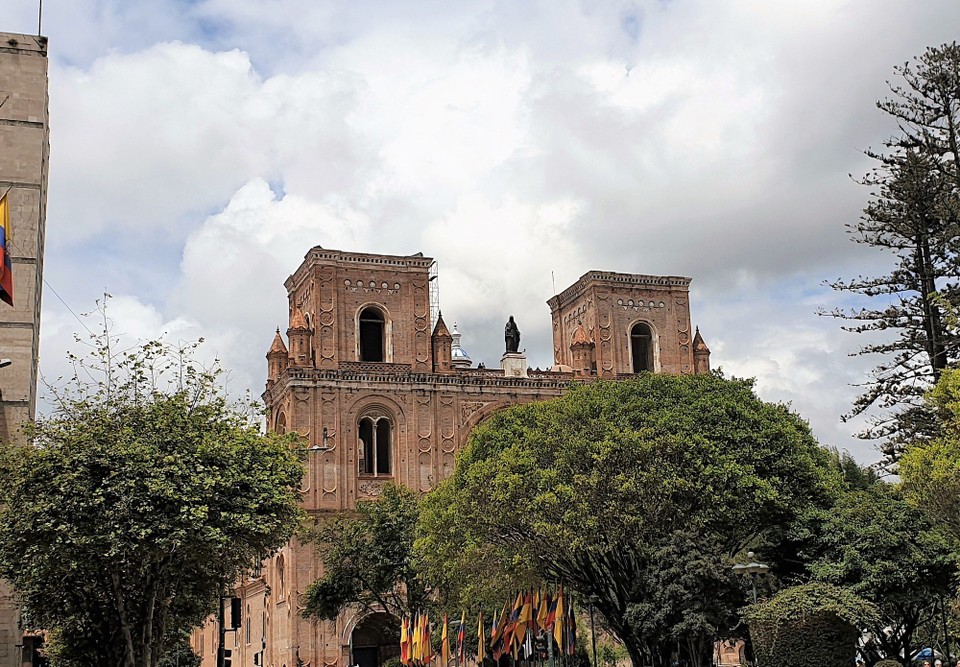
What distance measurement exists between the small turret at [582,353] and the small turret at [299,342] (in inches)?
517

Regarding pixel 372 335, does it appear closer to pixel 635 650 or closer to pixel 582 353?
pixel 582 353

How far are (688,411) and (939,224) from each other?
10098 millimetres

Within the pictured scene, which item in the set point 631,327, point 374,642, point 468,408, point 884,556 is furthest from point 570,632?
point 631,327

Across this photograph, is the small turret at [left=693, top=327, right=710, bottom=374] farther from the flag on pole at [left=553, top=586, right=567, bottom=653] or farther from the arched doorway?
the flag on pole at [left=553, top=586, right=567, bottom=653]

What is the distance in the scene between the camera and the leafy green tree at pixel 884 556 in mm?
31281

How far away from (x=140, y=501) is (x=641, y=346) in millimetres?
40829

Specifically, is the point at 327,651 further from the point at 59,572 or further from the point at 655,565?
the point at 59,572

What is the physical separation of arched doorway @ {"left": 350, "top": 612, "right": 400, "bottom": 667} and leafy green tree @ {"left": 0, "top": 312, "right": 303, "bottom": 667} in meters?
25.4

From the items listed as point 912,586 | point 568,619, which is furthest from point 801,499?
point 568,619

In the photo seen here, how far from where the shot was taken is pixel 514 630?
37938mm

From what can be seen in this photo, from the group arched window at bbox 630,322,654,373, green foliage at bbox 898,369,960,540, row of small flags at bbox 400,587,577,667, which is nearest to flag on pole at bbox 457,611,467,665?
row of small flags at bbox 400,587,577,667

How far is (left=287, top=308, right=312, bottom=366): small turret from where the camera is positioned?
54.0 metres

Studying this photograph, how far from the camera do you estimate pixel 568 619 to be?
38500 millimetres

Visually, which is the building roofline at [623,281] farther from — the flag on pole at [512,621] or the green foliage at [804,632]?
the green foliage at [804,632]
